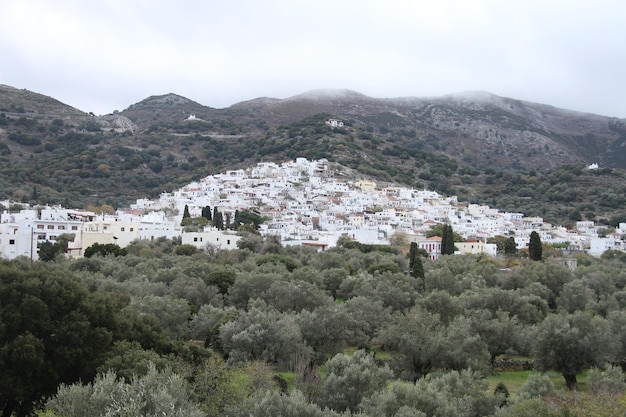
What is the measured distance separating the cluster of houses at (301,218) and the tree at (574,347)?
34.0m

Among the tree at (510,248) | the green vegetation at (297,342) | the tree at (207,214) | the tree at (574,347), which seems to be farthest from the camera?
the tree at (207,214)

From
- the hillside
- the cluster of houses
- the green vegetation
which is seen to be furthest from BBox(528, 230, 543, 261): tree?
the hillside

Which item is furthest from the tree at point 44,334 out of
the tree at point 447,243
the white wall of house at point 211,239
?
the tree at point 447,243

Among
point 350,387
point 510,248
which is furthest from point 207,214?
point 350,387

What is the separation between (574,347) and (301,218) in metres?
58.6

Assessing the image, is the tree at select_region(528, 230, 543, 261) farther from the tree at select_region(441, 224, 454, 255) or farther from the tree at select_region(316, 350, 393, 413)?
the tree at select_region(316, 350, 393, 413)

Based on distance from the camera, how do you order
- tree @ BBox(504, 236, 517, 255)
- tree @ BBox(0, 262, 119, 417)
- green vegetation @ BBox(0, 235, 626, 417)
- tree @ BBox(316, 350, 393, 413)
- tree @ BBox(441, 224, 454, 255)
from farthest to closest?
tree @ BBox(504, 236, 517, 255) → tree @ BBox(441, 224, 454, 255) → tree @ BBox(316, 350, 393, 413) → tree @ BBox(0, 262, 119, 417) → green vegetation @ BBox(0, 235, 626, 417)

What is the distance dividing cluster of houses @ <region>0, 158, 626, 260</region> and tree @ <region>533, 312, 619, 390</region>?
3396cm

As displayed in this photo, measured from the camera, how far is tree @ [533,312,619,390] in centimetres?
2564

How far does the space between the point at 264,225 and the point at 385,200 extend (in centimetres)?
2763

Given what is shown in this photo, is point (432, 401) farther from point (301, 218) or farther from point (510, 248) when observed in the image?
point (301, 218)

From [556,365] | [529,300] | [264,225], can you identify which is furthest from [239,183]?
[556,365]

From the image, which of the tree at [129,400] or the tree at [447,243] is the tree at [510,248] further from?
the tree at [129,400]

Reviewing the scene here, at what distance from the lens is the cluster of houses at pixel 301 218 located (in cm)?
5706
